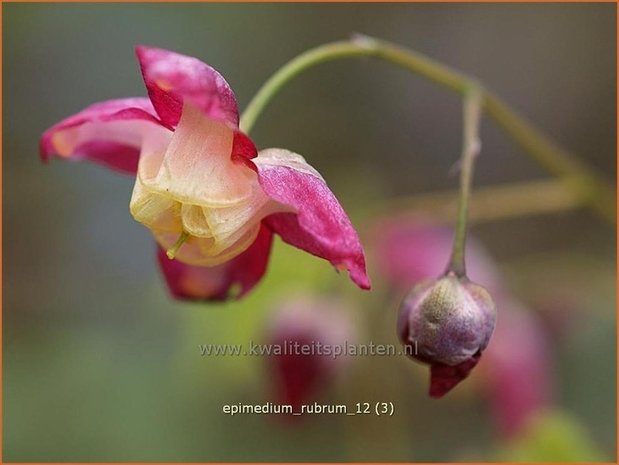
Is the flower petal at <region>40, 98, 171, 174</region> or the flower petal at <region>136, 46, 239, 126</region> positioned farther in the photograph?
the flower petal at <region>40, 98, 171, 174</region>

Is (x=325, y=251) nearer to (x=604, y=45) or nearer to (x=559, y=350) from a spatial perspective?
(x=559, y=350)

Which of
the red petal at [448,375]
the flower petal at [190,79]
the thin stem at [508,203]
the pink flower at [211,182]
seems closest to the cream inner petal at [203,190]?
the pink flower at [211,182]

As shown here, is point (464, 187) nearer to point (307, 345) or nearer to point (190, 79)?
point (190, 79)

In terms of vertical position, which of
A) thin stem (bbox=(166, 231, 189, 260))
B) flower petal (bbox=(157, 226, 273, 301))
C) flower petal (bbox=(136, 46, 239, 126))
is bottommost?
thin stem (bbox=(166, 231, 189, 260))

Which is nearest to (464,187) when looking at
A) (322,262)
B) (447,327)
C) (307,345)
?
(447,327)

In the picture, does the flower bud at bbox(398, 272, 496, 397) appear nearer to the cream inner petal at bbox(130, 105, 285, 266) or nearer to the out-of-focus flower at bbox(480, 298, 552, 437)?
the cream inner petal at bbox(130, 105, 285, 266)

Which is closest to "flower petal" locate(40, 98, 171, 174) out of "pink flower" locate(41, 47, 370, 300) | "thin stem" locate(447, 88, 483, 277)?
"pink flower" locate(41, 47, 370, 300)

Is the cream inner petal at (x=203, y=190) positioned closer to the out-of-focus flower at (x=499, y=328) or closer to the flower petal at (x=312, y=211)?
the flower petal at (x=312, y=211)
